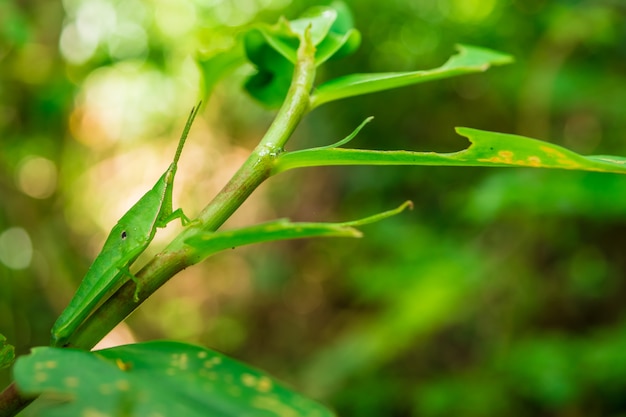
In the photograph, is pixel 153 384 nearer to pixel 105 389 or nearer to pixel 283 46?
pixel 105 389

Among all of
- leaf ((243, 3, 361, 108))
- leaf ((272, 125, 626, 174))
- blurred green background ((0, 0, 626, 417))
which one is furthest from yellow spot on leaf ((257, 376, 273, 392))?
blurred green background ((0, 0, 626, 417))

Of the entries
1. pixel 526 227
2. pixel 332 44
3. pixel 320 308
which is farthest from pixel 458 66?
pixel 320 308

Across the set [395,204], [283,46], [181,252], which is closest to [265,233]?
[181,252]

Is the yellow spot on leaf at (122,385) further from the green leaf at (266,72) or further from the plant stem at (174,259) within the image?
the green leaf at (266,72)

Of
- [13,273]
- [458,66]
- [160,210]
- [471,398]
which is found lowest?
[160,210]

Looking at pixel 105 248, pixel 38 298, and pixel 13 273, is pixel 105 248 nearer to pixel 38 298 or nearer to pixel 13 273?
pixel 13 273

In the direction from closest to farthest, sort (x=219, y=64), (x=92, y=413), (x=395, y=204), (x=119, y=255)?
(x=92, y=413) → (x=119, y=255) → (x=219, y=64) → (x=395, y=204)
